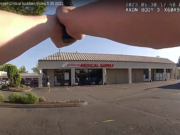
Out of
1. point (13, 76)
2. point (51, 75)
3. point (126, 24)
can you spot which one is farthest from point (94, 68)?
point (126, 24)

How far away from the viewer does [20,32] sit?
1.10 metres

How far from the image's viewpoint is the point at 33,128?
16.8ft

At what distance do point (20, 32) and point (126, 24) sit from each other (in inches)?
24.4

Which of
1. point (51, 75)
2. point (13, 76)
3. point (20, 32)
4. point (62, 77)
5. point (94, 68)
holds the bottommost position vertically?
point (62, 77)

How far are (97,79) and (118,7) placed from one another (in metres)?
27.4

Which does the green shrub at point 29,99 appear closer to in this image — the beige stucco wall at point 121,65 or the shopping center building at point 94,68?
the shopping center building at point 94,68

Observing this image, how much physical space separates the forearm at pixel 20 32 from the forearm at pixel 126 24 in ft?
0.69

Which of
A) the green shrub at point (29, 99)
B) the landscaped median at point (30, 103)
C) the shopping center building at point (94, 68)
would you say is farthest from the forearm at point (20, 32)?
the shopping center building at point (94, 68)

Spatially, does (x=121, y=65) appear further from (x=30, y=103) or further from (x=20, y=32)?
(x=20, y=32)

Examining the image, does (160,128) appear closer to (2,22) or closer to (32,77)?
(2,22)

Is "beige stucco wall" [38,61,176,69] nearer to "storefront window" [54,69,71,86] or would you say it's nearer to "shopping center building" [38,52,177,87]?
"shopping center building" [38,52,177,87]

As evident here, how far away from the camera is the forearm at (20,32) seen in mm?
1030

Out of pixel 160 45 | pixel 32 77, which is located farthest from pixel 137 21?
pixel 32 77
